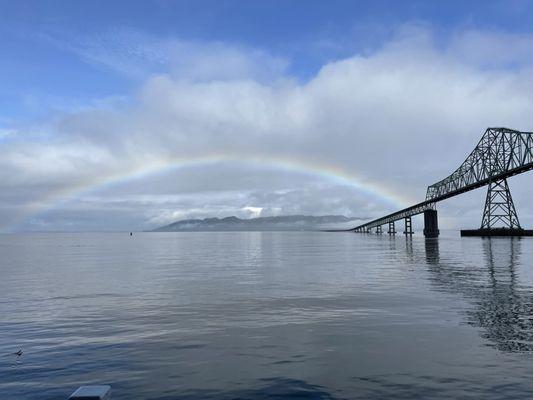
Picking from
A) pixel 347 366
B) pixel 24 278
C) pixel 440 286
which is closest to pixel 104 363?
pixel 347 366

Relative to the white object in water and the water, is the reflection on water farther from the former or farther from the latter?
the white object in water

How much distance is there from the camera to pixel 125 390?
48.8ft

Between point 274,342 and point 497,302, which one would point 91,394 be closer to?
point 274,342

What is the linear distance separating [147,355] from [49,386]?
14.4ft

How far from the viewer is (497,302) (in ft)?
102

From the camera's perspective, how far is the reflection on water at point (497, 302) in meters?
21.2

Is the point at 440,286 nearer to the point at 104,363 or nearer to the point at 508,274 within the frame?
the point at 508,274

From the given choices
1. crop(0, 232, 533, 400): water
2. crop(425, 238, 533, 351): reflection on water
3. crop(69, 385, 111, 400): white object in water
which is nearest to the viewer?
crop(69, 385, 111, 400): white object in water

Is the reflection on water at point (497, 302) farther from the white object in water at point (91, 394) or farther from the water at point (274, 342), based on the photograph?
the white object in water at point (91, 394)

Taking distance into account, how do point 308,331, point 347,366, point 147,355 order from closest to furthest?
1. point 347,366
2. point 147,355
3. point 308,331

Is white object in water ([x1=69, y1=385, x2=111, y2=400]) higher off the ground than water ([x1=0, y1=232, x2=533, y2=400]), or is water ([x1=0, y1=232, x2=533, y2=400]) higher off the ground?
white object in water ([x1=69, y1=385, x2=111, y2=400])

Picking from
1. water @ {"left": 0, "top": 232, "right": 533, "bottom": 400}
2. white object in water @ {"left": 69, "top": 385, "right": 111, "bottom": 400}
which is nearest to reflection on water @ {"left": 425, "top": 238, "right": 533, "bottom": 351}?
water @ {"left": 0, "top": 232, "right": 533, "bottom": 400}

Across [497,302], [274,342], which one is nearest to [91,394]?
[274,342]

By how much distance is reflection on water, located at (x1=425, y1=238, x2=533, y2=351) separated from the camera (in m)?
21.2
